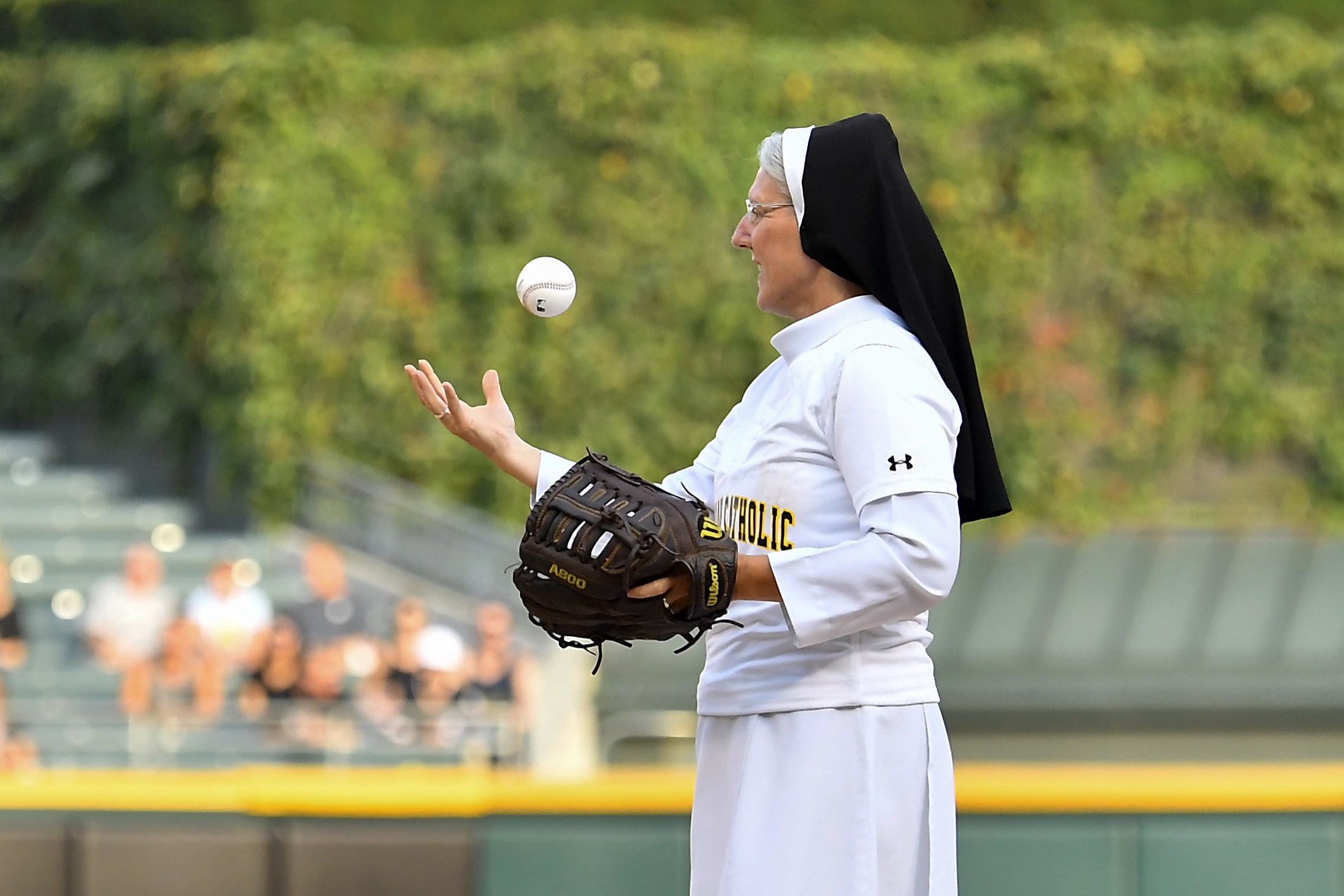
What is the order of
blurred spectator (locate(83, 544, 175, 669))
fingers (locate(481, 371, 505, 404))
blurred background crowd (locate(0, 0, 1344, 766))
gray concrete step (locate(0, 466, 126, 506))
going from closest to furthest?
fingers (locate(481, 371, 505, 404))
blurred spectator (locate(83, 544, 175, 669))
gray concrete step (locate(0, 466, 126, 506))
blurred background crowd (locate(0, 0, 1344, 766))

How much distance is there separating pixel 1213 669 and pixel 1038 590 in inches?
58.1

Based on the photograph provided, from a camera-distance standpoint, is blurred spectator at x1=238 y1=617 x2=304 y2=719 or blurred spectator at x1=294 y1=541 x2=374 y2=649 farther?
blurred spectator at x1=294 y1=541 x2=374 y2=649

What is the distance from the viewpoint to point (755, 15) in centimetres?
1384

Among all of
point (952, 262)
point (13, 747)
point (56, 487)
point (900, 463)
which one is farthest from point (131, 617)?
point (900, 463)

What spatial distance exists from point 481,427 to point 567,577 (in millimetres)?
644

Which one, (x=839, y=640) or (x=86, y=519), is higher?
(x=86, y=519)

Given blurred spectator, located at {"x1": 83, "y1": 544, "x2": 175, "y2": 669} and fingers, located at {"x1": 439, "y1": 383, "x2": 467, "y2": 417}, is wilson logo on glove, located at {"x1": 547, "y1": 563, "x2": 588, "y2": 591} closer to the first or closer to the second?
fingers, located at {"x1": 439, "y1": 383, "x2": 467, "y2": 417}

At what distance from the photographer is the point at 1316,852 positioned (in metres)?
3.89

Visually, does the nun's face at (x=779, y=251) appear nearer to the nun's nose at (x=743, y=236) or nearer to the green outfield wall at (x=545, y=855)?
the nun's nose at (x=743, y=236)

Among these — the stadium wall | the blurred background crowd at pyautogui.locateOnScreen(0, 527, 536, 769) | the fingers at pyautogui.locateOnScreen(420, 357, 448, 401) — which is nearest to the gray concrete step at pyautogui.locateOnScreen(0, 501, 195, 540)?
the blurred background crowd at pyautogui.locateOnScreen(0, 527, 536, 769)

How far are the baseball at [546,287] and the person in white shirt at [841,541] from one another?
598 mm

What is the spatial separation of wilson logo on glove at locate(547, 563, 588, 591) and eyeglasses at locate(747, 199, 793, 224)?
2.13ft

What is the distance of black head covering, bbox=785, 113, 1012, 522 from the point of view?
95.7 inches

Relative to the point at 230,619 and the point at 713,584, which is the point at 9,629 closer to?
the point at 230,619
